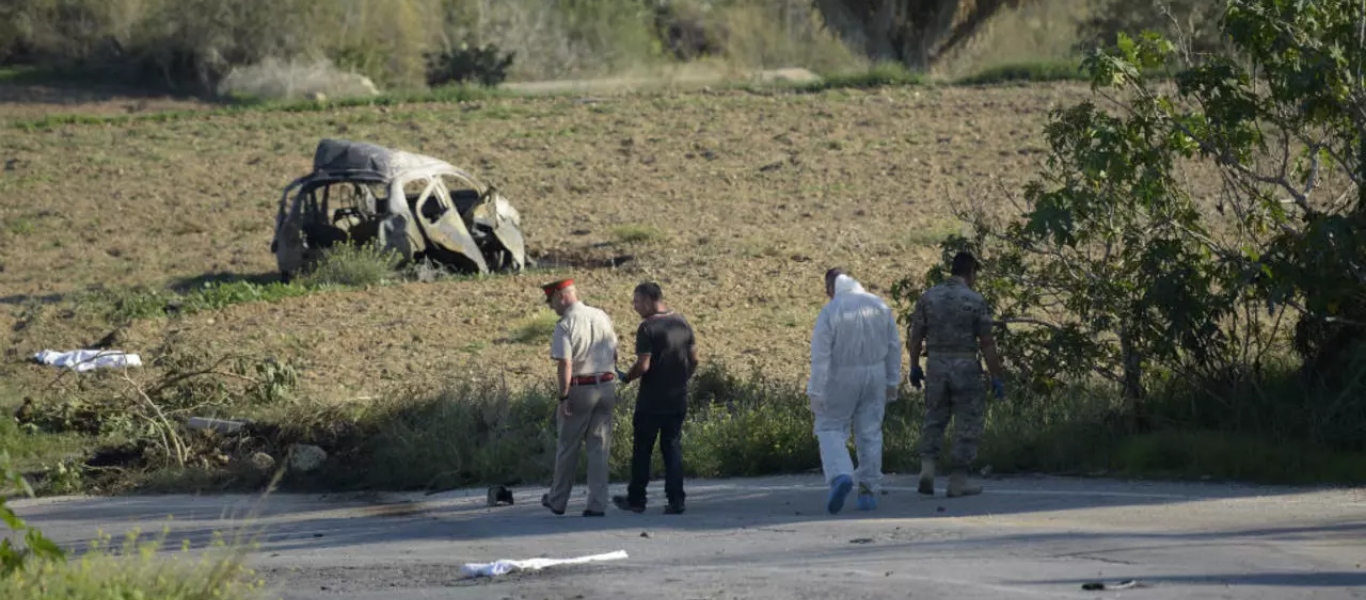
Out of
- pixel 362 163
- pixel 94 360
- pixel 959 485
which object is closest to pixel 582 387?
pixel 959 485

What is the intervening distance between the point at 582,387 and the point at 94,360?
9.27m

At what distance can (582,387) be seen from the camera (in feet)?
39.7

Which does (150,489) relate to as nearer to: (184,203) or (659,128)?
(184,203)

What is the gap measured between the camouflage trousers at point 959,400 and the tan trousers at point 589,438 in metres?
2.09

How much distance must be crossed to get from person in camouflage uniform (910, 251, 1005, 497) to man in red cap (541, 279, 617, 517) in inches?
78.9

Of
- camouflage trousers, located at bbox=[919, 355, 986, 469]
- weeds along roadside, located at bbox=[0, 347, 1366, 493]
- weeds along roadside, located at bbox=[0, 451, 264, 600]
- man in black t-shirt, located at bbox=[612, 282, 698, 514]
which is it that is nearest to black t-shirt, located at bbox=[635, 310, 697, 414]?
man in black t-shirt, located at bbox=[612, 282, 698, 514]

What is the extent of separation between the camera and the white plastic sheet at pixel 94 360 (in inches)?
765

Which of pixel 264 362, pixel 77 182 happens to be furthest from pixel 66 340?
pixel 77 182

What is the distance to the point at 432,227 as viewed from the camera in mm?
25094

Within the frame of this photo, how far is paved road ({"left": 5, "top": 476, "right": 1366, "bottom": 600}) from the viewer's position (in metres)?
9.08

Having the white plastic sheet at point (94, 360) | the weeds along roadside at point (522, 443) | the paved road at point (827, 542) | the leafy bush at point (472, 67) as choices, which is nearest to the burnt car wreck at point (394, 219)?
Result: the white plastic sheet at point (94, 360)

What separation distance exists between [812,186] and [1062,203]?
1753 cm

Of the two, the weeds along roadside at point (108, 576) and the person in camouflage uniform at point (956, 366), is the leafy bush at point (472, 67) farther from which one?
the weeds along roadside at point (108, 576)

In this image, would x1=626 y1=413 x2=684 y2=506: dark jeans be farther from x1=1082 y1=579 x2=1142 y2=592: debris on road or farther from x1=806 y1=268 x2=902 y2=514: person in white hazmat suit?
x1=1082 y1=579 x2=1142 y2=592: debris on road
